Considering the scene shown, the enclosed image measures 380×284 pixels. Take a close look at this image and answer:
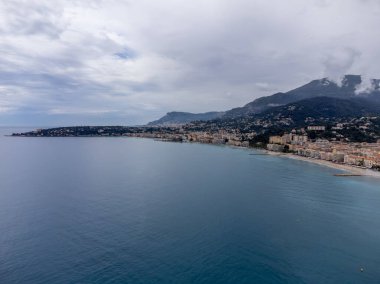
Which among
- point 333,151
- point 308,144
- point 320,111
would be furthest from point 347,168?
point 320,111

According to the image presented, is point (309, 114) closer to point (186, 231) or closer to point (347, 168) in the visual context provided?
point (347, 168)

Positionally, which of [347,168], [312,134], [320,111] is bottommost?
[347,168]

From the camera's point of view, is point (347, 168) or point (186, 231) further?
point (347, 168)

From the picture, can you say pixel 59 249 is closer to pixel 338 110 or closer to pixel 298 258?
pixel 298 258

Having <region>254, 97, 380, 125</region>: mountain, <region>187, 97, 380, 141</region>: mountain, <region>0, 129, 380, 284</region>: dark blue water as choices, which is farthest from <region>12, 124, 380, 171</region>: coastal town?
<region>254, 97, 380, 125</region>: mountain

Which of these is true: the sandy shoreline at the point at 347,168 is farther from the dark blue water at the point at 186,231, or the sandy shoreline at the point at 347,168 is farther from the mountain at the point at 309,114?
the mountain at the point at 309,114

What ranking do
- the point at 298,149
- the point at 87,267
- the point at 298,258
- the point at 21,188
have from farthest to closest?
the point at 298,149 → the point at 21,188 → the point at 298,258 → the point at 87,267

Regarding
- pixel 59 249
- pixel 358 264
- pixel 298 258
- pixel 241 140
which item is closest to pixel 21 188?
pixel 59 249

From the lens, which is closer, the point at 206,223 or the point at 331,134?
the point at 206,223
